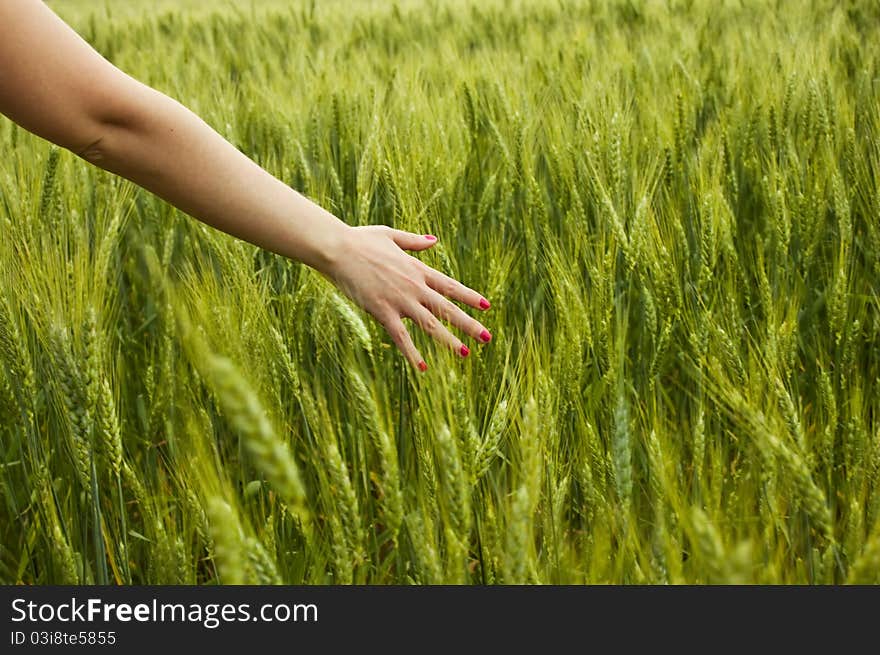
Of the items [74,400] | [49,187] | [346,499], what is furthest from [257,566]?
[49,187]

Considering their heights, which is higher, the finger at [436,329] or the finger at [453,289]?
the finger at [453,289]

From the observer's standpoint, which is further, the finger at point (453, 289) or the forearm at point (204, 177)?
the finger at point (453, 289)

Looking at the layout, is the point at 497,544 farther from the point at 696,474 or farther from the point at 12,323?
the point at 12,323

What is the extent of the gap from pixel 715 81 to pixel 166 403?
198 centimetres

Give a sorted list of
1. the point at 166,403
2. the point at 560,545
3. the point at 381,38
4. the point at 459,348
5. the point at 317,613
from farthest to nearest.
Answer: the point at 381,38 → the point at 166,403 → the point at 459,348 → the point at 560,545 → the point at 317,613

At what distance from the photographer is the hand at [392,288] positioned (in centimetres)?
108

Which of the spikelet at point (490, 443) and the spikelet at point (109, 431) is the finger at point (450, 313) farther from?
the spikelet at point (109, 431)

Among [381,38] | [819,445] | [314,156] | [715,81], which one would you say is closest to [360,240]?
[819,445]

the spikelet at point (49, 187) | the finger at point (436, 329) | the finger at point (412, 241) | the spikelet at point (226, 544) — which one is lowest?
the spikelet at point (226, 544)

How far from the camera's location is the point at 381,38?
4.46m

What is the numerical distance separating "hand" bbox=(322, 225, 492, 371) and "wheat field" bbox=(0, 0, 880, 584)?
48 mm

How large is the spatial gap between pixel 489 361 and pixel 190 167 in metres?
0.52

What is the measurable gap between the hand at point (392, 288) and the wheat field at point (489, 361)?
0.05 meters

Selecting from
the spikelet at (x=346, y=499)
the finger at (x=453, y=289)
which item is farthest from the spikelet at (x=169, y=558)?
the finger at (x=453, y=289)
